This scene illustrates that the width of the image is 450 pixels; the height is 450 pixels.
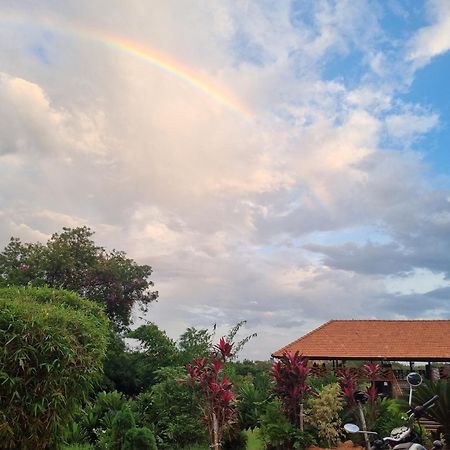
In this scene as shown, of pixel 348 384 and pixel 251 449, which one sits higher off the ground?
pixel 348 384

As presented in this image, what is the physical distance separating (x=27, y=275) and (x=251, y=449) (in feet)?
56.9

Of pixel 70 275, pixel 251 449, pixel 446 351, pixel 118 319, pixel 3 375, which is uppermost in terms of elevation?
pixel 70 275

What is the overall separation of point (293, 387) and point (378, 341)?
14777 mm

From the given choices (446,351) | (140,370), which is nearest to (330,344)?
(446,351)

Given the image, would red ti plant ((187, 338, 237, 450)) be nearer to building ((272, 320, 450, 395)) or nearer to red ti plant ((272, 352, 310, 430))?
red ti plant ((272, 352, 310, 430))

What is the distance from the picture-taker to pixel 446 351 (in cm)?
2400

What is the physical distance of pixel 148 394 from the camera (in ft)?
47.6

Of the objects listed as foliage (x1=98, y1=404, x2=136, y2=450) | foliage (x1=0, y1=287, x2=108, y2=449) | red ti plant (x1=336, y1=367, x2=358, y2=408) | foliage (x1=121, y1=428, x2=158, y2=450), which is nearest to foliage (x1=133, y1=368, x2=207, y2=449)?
foliage (x1=98, y1=404, x2=136, y2=450)

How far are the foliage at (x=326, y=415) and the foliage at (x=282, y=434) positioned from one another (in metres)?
0.30

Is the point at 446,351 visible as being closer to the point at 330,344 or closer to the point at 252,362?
the point at 330,344

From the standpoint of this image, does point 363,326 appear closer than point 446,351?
No

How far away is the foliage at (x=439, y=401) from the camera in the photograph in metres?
11.0

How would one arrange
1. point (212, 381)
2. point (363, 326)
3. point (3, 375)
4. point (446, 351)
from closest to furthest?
1. point (3, 375)
2. point (212, 381)
3. point (446, 351)
4. point (363, 326)

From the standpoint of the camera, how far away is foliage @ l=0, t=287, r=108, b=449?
7105mm
